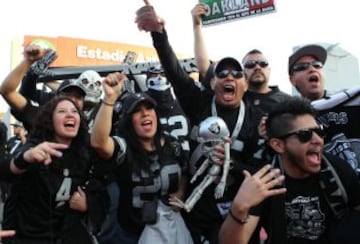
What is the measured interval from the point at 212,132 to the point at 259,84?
3.36 ft

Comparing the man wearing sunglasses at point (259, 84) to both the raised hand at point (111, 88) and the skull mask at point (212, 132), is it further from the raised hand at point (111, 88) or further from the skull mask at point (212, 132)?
the raised hand at point (111, 88)

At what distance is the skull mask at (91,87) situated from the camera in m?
4.93

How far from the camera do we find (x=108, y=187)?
4027mm

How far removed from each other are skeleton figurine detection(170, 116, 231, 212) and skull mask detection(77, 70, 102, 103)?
1.79 m

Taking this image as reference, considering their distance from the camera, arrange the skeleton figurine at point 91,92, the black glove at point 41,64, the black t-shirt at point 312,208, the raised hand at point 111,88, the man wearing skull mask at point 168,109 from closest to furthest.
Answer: the black t-shirt at point 312,208 < the raised hand at point 111,88 < the man wearing skull mask at point 168,109 < the black glove at point 41,64 < the skeleton figurine at point 91,92

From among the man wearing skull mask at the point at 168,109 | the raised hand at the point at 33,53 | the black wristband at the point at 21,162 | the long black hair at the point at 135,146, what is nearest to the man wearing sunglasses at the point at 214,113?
the man wearing skull mask at the point at 168,109

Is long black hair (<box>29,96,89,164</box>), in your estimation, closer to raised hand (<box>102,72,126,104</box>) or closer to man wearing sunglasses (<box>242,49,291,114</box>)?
raised hand (<box>102,72,126,104</box>)

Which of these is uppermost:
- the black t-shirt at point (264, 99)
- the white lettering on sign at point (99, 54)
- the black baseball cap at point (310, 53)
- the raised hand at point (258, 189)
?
the white lettering on sign at point (99, 54)

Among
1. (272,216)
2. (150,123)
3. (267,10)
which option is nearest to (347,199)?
(272,216)

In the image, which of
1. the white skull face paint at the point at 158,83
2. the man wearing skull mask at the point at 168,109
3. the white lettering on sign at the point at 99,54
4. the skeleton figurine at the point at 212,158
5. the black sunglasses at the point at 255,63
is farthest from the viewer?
the white lettering on sign at the point at 99,54

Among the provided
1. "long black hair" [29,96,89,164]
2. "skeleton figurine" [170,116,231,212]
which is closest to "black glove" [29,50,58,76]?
"long black hair" [29,96,89,164]

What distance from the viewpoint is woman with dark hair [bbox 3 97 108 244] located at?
339cm

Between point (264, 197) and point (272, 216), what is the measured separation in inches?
7.4

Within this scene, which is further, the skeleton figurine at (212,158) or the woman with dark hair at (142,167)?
the woman with dark hair at (142,167)
